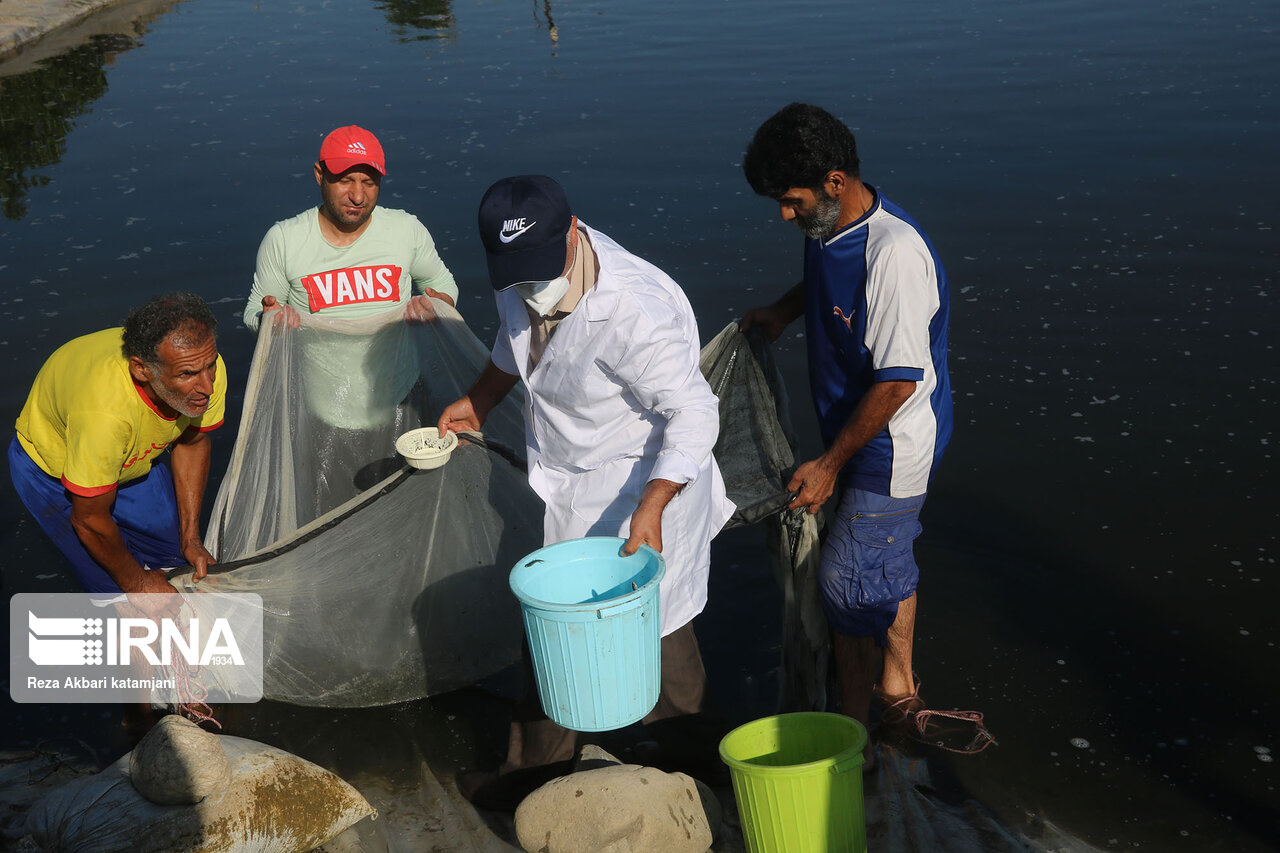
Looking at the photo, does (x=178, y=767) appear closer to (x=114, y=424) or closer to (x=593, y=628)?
(x=114, y=424)

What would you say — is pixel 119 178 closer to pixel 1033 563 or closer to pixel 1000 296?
pixel 1000 296

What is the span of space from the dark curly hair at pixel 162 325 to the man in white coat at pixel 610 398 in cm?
80

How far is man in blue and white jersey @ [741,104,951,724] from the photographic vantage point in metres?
2.68

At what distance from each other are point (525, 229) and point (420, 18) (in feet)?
49.9

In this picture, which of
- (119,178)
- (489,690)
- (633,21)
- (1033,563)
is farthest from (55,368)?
(633,21)

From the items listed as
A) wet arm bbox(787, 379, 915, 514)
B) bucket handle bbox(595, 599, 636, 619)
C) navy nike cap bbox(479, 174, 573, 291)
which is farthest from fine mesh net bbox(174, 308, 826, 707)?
navy nike cap bbox(479, 174, 573, 291)

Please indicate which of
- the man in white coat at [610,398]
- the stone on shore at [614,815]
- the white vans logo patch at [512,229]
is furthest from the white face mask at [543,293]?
the stone on shore at [614,815]

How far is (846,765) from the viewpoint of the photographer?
7.95ft

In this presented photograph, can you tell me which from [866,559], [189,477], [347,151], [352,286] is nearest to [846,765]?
[866,559]

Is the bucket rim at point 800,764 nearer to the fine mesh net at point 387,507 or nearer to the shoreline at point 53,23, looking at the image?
the fine mesh net at point 387,507

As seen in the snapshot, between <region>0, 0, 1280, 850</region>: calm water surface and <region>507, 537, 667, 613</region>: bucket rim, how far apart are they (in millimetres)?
1359

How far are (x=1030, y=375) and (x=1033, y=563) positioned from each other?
1702mm

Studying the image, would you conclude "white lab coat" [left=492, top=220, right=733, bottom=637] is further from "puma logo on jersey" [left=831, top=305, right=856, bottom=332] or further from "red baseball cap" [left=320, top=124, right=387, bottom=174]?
"red baseball cap" [left=320, top=124, right=387, bottom=174]

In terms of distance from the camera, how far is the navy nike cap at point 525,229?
2.29m
